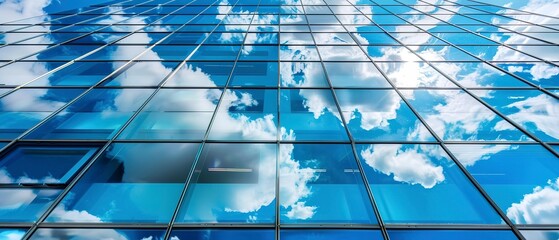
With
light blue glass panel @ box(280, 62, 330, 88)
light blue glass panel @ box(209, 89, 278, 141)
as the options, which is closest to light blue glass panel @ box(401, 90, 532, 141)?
light blue glass panel @ box(280, 62, 330, 88)

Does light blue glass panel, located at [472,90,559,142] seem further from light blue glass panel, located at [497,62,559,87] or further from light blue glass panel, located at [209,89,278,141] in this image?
light blue glass panel, located at [209,89,278,141]

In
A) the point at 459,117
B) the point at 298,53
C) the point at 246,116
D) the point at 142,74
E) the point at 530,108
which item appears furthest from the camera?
the point at 298,53

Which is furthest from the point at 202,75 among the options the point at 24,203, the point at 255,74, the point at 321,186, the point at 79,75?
the point at 321,186

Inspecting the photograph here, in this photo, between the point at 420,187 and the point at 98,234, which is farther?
the point at 420,187

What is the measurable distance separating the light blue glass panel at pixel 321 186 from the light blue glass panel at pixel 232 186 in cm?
32

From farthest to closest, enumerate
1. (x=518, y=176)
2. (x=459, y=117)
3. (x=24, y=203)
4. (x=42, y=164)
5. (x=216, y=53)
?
1. (x=216, y=53)
2. (x=459, y=117)
3. (x=42, y=164)
4. (x=518, y=176)
5. (x=24, y=203)

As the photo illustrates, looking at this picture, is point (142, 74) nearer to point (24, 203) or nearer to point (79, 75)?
point (79, 75)

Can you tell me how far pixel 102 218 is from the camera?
5.16 metres

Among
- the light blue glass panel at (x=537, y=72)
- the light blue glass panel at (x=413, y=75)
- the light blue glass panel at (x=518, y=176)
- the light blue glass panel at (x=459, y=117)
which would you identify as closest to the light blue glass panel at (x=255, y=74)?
the light blue glass panel at (x=413, y=75)

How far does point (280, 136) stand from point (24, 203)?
17.5 feet

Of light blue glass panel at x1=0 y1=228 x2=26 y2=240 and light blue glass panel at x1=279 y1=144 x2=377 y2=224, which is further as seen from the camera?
light blue glass panel at x1=279 y1=144 x2=377 y2=224

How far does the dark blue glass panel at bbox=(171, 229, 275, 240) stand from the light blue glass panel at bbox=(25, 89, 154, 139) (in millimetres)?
3804

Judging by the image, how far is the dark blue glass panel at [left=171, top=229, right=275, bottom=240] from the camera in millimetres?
4863

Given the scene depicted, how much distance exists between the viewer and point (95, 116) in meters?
7.99
